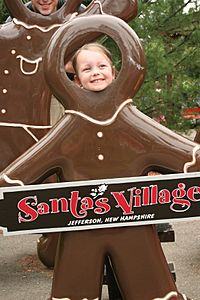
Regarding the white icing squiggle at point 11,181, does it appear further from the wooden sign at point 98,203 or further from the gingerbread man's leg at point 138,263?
the gingerbread man's leg at point 138,263

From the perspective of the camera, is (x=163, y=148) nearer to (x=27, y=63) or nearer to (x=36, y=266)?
(x=27, y=63)

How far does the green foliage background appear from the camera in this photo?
480 centimetres

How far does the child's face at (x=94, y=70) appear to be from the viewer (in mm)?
2277

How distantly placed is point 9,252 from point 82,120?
2353 millimetres

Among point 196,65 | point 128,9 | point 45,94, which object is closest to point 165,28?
point 196,65

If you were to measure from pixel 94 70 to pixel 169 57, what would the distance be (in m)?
2.81

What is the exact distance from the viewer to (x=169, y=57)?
498 centimetres

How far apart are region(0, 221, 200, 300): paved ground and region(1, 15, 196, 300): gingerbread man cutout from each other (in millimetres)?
919

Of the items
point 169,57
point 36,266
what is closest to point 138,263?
point 36,266

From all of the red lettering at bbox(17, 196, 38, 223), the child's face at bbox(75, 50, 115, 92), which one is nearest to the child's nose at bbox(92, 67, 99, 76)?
the child's face at bbox(75, 50, 115, 92)

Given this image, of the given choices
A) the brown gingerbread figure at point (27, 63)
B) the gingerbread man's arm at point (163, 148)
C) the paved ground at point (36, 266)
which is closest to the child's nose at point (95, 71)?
the gingerbread man's arm at point (163, 148)

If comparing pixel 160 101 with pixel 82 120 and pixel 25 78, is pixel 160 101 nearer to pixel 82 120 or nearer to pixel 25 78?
pixel 25 78

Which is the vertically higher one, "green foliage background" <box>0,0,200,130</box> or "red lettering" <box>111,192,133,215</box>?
"green foliage background" <box>0,0,200,130</box>

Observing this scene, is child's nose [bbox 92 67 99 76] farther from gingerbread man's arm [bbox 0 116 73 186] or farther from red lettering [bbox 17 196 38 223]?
red lettering [bbox 17 196 38 223]
